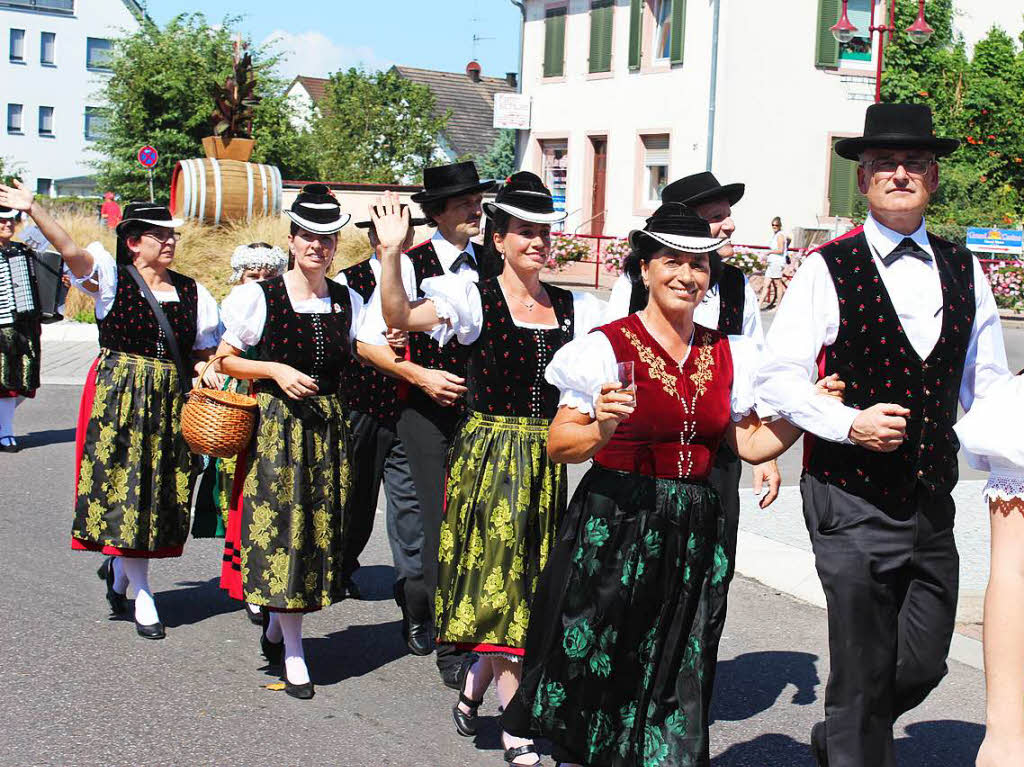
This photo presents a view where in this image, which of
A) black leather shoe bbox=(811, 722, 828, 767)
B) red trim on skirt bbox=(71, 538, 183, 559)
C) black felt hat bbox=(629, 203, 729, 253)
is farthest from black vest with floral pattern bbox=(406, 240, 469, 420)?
black leather shoe bbox=(811, 722, 828, 767)

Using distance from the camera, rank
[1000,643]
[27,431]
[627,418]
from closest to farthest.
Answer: [1000,643]
[627,418]
[27,431]

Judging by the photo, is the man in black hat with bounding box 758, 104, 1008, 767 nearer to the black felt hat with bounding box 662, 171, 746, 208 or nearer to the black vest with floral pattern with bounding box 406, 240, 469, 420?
the black felt hat with bounding box 662, 171, 746, 208

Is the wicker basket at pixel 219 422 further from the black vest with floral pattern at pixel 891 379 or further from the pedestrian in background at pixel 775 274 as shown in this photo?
the pedestrian in background at pixel 775 274

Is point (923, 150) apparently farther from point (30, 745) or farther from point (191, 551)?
point (191, 551)

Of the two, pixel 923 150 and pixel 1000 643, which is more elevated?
pixel 923 150

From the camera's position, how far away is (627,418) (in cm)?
410

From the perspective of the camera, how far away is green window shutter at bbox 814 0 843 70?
31609 millimetres

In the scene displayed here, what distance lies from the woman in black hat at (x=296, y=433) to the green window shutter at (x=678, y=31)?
27.1m

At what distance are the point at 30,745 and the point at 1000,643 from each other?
11.1 feet

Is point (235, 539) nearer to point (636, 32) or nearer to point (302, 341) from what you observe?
point (302, 341)

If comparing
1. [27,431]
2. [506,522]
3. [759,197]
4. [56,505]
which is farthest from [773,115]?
[506,522]

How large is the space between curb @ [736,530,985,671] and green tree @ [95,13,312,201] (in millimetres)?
30712

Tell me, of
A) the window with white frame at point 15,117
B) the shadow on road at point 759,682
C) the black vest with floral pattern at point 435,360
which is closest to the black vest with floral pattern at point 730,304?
the black vest with floral pattern at point 435,360

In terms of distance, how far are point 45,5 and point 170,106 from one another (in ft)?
120
